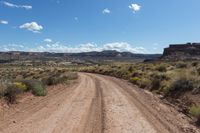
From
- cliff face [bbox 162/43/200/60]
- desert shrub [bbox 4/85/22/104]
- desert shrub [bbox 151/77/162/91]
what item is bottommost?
desert shrub [bbox 151/77/162/91]

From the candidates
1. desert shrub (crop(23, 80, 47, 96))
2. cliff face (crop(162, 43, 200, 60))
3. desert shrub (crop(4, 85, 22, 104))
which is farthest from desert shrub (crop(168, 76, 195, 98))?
cliff face (crop(162, 43, 200, 60))

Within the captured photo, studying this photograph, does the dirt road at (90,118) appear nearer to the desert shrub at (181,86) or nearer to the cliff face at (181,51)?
the desert shrub at (181,86)

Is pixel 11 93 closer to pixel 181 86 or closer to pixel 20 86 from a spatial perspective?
pixel 20 86

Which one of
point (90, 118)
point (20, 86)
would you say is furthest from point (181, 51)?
point (90, 118)

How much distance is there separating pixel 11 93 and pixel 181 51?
14254 centimetres

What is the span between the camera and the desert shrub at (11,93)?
16550 millimetres

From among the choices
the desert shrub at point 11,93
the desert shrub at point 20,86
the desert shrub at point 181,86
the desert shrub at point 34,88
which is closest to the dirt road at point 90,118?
the desert shrub at point 11,93

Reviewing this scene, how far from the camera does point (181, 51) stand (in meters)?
151

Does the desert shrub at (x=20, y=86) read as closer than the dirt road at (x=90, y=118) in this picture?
No

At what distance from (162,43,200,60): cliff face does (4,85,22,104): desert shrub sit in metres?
123

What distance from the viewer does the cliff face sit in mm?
137925

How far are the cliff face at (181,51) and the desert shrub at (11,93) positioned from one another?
123110 mm

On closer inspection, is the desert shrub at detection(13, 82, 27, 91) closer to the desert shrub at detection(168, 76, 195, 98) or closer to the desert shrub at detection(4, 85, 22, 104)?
the desert shrub at detection(4, 85, 22, 104)

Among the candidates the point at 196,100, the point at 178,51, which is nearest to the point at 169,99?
the point at 196,100
